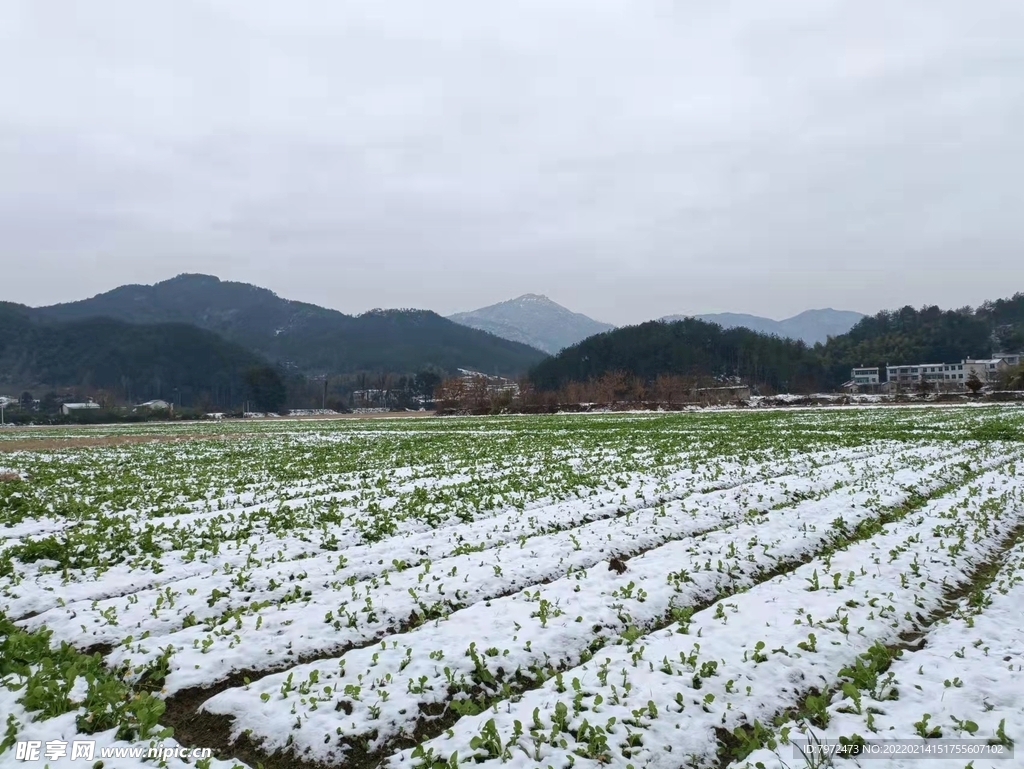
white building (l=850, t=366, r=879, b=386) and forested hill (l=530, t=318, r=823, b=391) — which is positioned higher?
forested hill (l=530, t=318, r=823, b=391)

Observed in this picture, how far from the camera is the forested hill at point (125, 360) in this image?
571ft

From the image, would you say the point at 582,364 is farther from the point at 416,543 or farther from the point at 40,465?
the point at 416,543

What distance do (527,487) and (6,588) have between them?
10.2 metres

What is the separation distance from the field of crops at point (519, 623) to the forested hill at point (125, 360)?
16988cm

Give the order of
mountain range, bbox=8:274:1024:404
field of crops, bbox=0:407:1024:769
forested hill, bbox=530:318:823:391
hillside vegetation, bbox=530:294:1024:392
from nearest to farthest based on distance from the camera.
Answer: field of crops, bbox=0:407:1024:769 < forested hill, bbox=530:318:823:391 < hillside vegetation, bbox=530:294:1024:392 < mountain range, bbox=8:274:1024:404

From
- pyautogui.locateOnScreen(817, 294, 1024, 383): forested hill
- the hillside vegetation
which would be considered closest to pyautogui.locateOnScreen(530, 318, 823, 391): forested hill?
the hillside vegetation

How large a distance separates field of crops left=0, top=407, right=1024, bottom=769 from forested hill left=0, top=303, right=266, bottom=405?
170m

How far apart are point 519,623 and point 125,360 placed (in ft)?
673

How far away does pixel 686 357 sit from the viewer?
470 feet

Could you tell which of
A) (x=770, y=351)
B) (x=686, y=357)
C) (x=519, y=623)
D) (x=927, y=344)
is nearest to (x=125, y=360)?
(x=686, y=357)

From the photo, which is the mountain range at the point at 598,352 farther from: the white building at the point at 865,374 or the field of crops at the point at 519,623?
the field of crops at the point at 519,623

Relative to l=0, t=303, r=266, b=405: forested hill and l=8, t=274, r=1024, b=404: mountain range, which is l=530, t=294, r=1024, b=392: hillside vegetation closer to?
l=8, t=274, r=1024, b=404: mountain range

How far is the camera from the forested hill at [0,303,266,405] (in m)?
174

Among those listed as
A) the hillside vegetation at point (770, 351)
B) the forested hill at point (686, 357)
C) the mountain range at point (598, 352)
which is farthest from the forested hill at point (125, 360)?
the hillside vegetation at point (770, 351)
